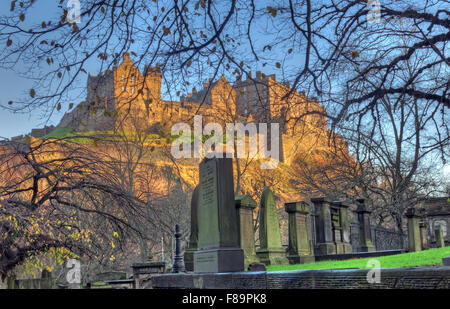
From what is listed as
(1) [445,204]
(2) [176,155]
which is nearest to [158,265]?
(1) [445,204]

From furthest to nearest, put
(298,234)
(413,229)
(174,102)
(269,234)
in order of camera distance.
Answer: (413,229)
(298,234)
(269,234)
(174,102)

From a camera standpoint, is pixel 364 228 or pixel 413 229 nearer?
pixel 413 229

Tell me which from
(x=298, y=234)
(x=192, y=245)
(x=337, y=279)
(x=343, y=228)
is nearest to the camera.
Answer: (x=337, y=279)

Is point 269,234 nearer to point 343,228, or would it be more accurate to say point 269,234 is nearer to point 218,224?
point 343,228

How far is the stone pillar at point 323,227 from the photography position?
1694cm

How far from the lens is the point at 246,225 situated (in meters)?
14.0

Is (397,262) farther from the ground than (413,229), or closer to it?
closer to it

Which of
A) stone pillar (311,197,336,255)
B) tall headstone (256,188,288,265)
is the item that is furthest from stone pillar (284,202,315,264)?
stone pillar (311,197,336,255)

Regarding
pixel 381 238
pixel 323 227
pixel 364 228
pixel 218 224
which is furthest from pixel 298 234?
pixel 381 238

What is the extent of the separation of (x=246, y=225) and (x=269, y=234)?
3.00 feet

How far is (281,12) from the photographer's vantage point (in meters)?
6.61

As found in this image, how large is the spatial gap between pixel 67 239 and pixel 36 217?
1.03 metres

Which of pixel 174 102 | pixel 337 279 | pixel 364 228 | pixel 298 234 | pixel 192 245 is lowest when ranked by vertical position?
pixel 337 279
